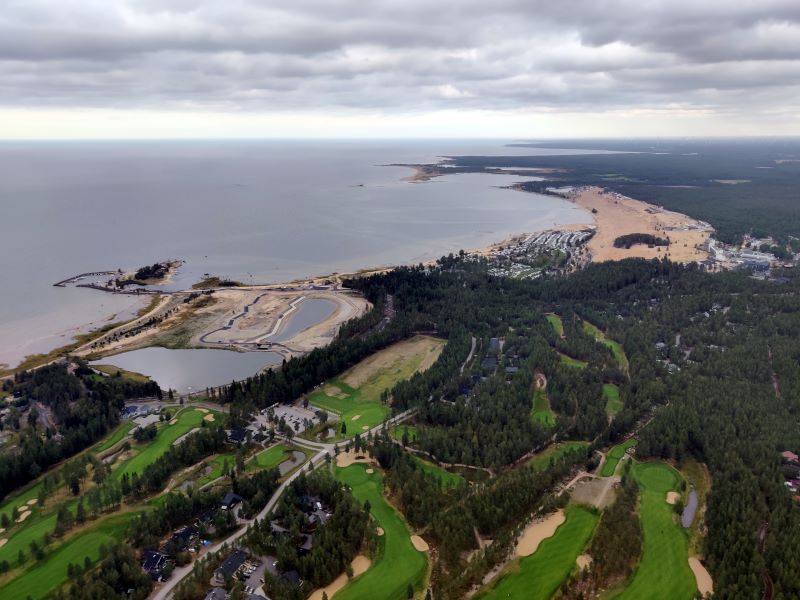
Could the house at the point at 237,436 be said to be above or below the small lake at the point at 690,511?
above

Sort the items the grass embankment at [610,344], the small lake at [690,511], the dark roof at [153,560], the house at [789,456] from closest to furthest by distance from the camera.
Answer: the dark roof at [153,560], the small lake at [690,511], the house at [789,456], the grass embankment at [610,344]

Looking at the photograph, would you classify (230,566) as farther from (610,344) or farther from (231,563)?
(610,344)

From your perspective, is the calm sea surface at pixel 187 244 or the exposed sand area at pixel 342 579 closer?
the exposed sand area at pixel 342 579

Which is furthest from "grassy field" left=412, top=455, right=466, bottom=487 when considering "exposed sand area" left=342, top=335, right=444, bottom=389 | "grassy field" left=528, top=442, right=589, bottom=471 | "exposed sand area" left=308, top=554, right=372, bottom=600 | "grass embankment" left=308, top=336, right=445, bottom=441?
A: "exposed sand area" left=342, top=335, right=444, bottom=389

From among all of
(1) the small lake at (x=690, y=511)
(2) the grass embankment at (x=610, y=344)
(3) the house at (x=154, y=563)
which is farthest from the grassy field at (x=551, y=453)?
(3) the house at (x=154, y=563)

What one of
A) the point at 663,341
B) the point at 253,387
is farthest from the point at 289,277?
the point at 663,341

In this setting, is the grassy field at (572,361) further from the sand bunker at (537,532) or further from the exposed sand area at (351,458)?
the exposed sand area at (351,458)
